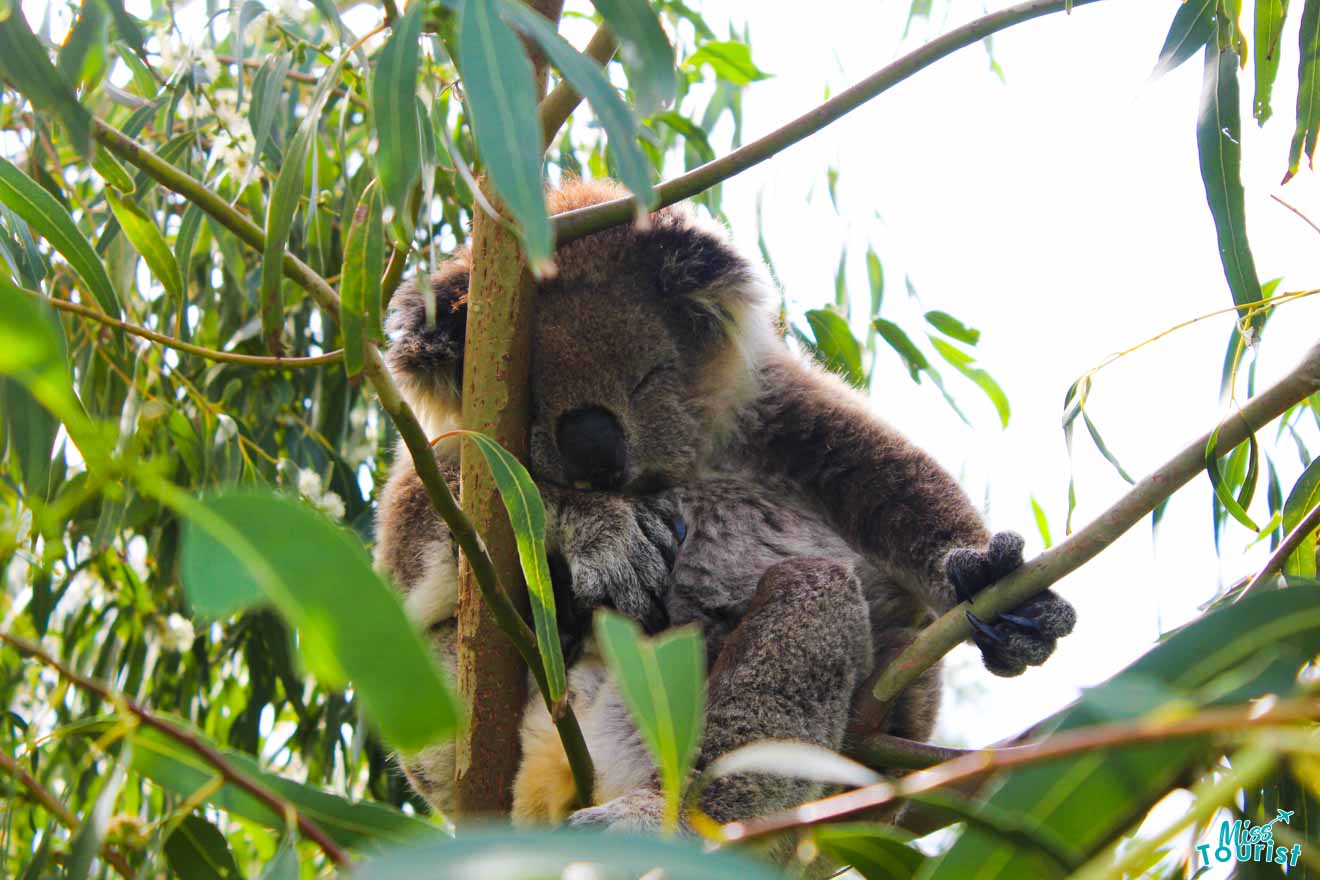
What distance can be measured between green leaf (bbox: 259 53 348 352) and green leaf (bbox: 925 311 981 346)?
1580 mm

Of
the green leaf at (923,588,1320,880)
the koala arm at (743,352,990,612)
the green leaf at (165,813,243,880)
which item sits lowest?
the green leaf at (165,813,243,880)

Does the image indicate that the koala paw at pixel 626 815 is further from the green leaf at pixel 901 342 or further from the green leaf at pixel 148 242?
the green leaf at pixel 901 342

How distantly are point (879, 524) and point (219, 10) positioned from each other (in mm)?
1555

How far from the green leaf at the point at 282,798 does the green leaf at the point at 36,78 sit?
64 centimetres

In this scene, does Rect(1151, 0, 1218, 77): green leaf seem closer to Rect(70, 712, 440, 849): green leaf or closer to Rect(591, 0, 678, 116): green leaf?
Rect(591, 0, 678, 116): green leaf

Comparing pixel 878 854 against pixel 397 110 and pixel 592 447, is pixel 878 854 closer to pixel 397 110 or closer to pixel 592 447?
pixel 397 110

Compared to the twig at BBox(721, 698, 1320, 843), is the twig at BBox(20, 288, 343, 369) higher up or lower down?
higher up

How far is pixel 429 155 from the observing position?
1617 millimetres

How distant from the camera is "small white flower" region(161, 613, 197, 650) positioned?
2.99m

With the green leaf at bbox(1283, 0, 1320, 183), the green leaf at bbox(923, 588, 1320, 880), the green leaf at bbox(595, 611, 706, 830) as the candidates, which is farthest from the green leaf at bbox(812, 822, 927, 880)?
the green leaf at bbox(1283, 0, 1320, 183)

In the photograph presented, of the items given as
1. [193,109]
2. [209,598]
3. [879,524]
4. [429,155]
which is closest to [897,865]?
[209,598]

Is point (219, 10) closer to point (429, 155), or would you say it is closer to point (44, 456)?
point (429, 155)

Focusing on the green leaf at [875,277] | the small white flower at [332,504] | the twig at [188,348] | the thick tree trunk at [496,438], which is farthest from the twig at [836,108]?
the green leaf at [875,277]

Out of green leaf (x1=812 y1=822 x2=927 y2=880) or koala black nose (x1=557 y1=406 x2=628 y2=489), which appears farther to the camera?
koala black nose (x1=557 y1=406 x2=628 y2=489)
